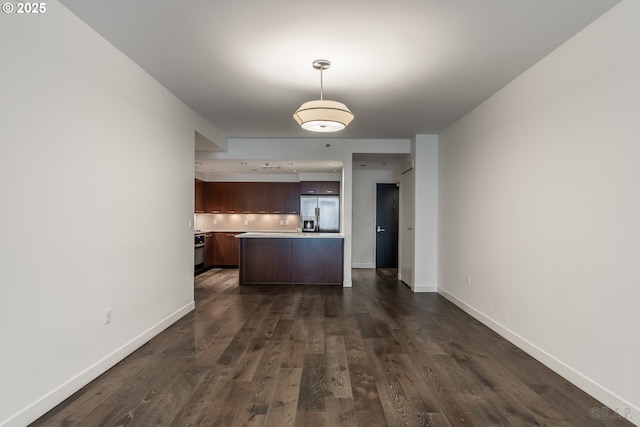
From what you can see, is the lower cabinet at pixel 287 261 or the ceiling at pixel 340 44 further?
the lower cabinet at pixel 287 261

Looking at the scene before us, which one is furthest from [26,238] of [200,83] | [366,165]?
[366,165]

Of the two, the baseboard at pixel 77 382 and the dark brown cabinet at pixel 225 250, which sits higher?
the dark brown cabinet at pixel 225 250

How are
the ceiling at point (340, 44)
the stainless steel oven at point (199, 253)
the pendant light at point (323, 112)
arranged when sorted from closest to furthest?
the ceiling at point (340, 44)
the pendant light at point (323, 112)
the stainless steel oven at point (199, 253)

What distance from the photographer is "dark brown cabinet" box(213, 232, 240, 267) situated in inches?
331

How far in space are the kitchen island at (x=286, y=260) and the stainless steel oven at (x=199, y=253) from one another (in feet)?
5.75

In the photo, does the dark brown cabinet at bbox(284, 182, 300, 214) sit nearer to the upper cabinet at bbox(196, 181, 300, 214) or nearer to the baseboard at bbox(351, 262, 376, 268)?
the upper cabinet at bbox(196, 181, 300, 214)

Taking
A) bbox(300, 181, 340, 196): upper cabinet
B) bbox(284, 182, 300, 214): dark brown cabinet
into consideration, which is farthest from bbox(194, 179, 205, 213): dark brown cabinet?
bbox(300, 181, 340, 196): upper cabinet

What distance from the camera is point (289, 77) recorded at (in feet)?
11.4

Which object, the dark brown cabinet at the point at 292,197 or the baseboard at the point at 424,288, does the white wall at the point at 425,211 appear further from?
the dark brown cabinet at the point at 292,197

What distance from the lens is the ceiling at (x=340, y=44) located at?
7.62ft

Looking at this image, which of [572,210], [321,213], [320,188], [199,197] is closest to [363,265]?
[321,213]

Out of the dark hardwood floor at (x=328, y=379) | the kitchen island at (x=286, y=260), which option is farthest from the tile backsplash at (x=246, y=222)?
the dark hardwood floor at (x=328, y=379)

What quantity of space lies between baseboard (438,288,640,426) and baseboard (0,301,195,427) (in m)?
3.39

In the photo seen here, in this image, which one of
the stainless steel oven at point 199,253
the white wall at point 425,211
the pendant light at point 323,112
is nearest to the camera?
the pendant light at point 323,112
